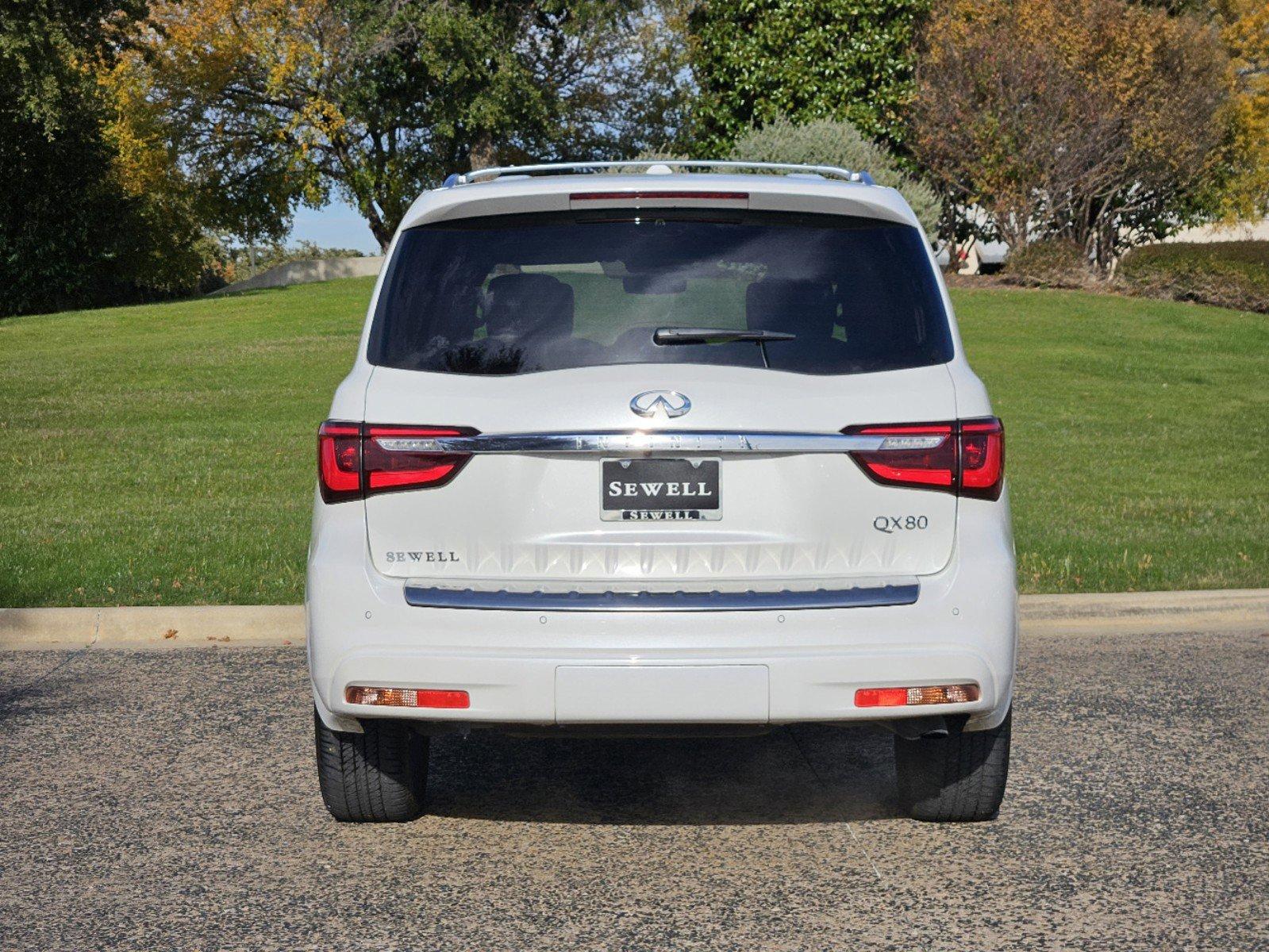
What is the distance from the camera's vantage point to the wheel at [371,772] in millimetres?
5055

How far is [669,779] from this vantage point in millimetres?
6020

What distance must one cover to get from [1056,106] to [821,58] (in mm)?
4960

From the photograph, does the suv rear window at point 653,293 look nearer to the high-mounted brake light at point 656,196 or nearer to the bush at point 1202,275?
the high-mounted brake light at point 656,196

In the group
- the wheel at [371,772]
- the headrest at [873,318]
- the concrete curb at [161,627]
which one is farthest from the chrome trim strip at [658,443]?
the concrete curb at [161,627]

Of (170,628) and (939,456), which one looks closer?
(939,456)

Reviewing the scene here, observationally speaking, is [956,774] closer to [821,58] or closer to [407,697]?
[407,697]

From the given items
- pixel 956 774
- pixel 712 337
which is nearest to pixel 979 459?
pixel 712 337

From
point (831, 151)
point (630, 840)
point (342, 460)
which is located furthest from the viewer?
point (831, 151)

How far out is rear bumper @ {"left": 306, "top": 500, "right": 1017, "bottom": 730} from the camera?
4.34 m

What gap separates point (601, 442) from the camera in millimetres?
4379

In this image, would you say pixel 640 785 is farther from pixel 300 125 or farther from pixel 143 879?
pixel 300 125

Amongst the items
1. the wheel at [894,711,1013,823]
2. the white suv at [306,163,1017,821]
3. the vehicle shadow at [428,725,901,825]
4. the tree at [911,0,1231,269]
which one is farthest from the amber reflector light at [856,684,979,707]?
the tree at [911,0,1231,269]

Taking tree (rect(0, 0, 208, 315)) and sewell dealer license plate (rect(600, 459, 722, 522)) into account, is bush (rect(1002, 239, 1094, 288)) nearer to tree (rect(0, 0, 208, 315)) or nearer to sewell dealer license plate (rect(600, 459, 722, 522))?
tree (rect(0, 0, 208, 315))

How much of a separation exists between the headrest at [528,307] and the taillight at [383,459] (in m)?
0.40
